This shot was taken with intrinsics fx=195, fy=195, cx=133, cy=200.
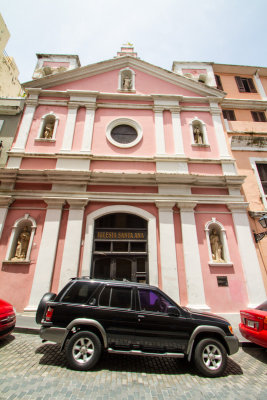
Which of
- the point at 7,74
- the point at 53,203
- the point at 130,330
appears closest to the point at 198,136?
the point at 53,203

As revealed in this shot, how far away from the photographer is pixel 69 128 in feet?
33.9

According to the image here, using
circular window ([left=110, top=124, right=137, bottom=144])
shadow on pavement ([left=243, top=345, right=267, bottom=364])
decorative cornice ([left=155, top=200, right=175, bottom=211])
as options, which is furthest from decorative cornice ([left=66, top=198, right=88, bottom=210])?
shadow on pavement ([left=243, top=345, right=267, bottom=364])

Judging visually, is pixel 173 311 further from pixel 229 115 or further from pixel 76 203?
pixel 229 115

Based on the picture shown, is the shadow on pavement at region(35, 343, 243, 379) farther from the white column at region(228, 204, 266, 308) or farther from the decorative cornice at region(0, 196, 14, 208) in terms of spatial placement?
the decorative cornice at region(0, 196, 14, 208)

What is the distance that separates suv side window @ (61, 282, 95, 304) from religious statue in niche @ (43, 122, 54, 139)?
849 centimetres

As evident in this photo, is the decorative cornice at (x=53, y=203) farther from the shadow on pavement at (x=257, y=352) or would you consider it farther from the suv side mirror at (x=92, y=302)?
the shadow on pavement at (x=257, y=352)

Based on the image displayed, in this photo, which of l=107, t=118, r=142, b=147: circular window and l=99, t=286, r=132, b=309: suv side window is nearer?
l=99, t=286, r=132, b=309: suv side window

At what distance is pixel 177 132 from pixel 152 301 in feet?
29.1

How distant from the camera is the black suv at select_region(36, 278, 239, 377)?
400 cm

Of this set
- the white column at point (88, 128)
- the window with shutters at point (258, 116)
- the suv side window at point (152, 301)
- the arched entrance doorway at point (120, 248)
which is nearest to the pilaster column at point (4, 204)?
the arched entrance doorway at point (120, 248)

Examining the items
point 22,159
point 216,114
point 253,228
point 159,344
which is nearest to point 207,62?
point 216,114

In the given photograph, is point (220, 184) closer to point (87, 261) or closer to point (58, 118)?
point (87, 261)

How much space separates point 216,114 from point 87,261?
420 inches

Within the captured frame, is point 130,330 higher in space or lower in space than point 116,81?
lower
